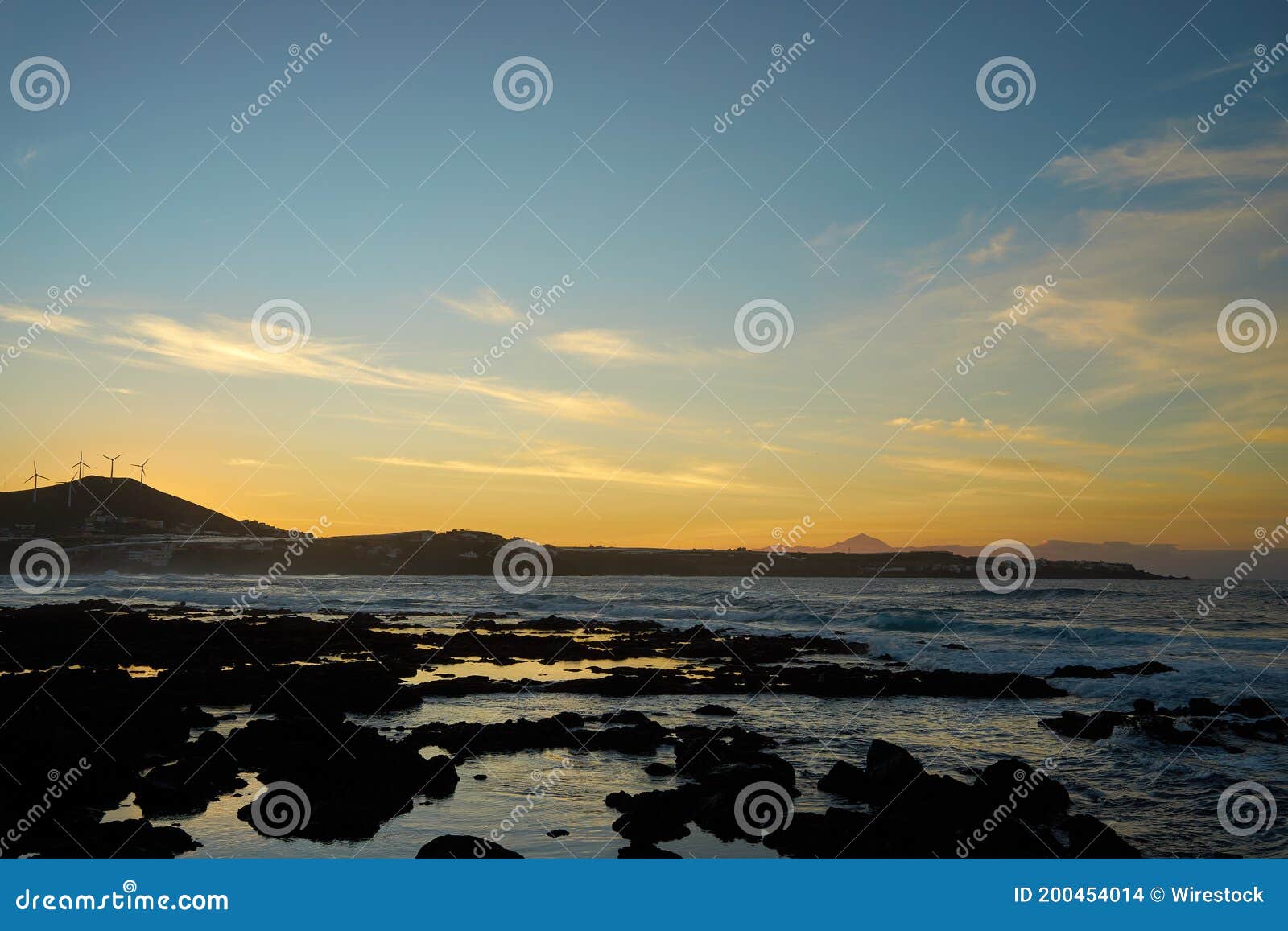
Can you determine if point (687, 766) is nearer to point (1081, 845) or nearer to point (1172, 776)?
point (1081, 845)

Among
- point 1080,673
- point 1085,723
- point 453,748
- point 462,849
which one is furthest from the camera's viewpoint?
point 1080,673

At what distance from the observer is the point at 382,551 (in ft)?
532

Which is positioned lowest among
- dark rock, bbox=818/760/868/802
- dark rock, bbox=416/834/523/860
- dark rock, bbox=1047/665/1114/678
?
dark rock, bbox=416/834/523/860

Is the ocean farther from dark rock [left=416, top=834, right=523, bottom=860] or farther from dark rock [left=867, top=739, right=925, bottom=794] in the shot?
dark rock [left=416, top=834, right=523, bottom=860]

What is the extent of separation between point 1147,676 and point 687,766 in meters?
23.8

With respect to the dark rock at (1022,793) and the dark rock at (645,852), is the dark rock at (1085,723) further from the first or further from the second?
the dark rock at (645,852)

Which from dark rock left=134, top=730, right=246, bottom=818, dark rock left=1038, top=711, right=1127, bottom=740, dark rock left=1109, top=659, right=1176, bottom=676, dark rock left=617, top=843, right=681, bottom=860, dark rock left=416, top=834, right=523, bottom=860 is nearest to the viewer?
dark rock left=416, top=834, right=523, bottom=860

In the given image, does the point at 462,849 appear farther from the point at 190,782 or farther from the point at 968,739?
the point at 968,739

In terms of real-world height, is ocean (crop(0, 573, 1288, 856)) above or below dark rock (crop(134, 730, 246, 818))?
above

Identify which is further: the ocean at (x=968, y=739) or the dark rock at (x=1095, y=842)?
the ocean at (x=968, y=739)

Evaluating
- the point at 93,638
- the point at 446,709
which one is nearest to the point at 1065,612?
the point at 446,709

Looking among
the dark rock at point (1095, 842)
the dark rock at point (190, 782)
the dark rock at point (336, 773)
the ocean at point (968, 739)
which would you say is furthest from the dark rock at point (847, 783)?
the dark rock at point (190, 782)

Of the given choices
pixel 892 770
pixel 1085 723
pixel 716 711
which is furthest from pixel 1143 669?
pixel 892 770

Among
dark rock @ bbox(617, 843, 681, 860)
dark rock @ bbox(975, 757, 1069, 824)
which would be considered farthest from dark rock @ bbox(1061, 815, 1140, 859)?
dark rock @ bbox(617, 843, 681, 860)
